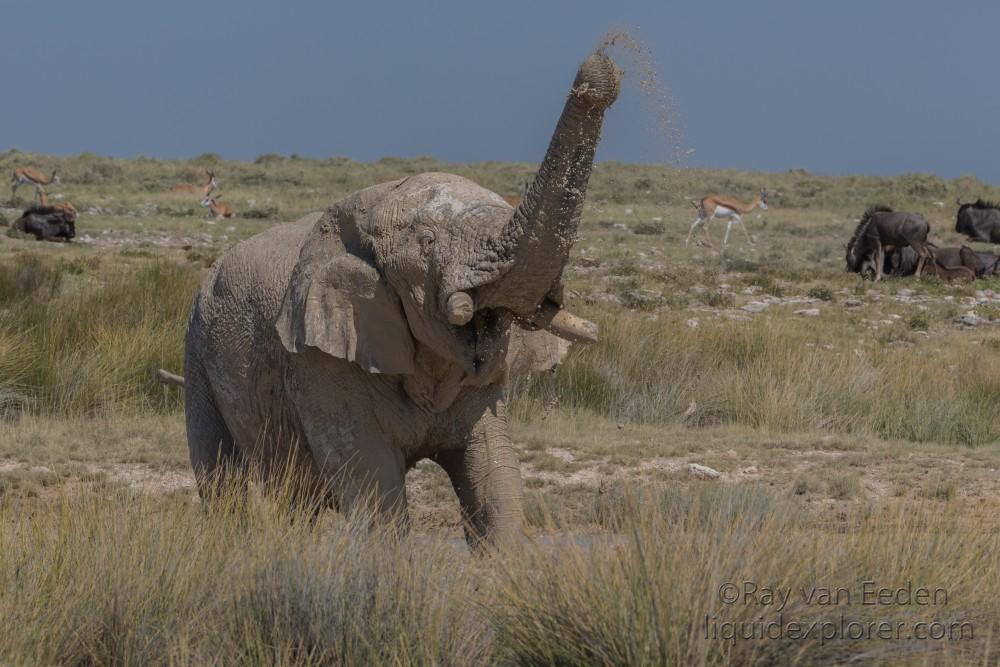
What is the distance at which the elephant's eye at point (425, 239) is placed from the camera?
19.5ft

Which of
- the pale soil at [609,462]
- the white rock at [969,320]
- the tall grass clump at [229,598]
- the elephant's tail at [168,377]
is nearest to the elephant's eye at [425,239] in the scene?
the tall grass clump at [229,598]

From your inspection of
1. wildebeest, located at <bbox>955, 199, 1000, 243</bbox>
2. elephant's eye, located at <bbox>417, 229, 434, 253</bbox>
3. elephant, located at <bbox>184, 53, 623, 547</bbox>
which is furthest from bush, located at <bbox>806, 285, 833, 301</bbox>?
elephant's eye, located at <bbox>417, 229, 434, 253</bbox>

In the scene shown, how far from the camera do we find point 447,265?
5.77 m

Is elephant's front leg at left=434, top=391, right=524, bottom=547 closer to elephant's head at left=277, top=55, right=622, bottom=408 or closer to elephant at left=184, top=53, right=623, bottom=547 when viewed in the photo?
elephant at left=184, top=53, right=623, bottom=547

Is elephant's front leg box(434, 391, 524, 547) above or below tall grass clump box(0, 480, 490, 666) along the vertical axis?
above

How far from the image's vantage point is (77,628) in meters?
5.39

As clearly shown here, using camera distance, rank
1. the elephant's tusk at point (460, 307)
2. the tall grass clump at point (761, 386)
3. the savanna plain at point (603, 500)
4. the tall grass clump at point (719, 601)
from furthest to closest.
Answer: the tall grass clump at point (761, 386)
the elephant's tusk at point (460, 307)
the savanna plain at point (603, 500)
the tall grass clump at point (719, 601)

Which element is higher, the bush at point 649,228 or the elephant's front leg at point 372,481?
the bush at point 649,228

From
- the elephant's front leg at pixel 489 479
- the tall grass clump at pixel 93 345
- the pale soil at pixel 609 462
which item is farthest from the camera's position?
the tall grass clump at pixel 93 345

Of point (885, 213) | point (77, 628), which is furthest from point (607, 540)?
point (885, 213)

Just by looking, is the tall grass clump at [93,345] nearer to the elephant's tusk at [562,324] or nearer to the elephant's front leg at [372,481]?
the elephant's front leg at [372,481]

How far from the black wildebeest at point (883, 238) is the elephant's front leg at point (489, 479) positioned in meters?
20.4

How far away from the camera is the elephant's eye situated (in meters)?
5.95

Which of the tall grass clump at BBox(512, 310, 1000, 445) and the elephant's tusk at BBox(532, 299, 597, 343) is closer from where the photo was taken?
the elephant's tusk at BBox(532, 299, 597, 343)
